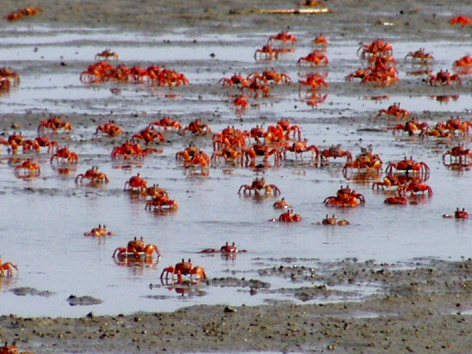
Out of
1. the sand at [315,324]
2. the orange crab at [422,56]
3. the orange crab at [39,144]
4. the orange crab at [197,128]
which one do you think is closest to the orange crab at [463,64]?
the orange crab at [422,56]

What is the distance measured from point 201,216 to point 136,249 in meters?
2.27

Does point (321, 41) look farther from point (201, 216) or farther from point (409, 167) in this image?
point (201, 216)

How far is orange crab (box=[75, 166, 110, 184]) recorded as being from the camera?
1582cm

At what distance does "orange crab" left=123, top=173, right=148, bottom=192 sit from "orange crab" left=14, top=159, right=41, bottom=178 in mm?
1573

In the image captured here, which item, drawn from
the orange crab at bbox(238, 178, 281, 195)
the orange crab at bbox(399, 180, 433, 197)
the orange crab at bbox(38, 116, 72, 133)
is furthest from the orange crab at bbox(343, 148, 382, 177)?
the orange crab at bbox(38, 116, 72, 133)

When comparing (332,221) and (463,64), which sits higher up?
(463,64)

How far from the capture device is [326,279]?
1116 cm

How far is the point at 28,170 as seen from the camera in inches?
659

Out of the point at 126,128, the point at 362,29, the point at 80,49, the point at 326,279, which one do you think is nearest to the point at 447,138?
the point at 126,128

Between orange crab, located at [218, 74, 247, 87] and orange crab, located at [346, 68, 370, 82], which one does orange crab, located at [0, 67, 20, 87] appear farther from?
orange crab, located at [346, 68, 370, 82]

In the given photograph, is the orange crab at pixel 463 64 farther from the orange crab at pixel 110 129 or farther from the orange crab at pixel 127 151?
the orange crab at pixel 127 151

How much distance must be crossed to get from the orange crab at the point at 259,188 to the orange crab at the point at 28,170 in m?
2.83

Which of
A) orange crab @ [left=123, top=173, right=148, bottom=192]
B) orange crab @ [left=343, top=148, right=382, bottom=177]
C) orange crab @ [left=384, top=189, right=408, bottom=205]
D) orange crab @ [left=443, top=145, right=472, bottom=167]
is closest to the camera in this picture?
orange crab @ [left=384, top=189, right=408, bottom=205]

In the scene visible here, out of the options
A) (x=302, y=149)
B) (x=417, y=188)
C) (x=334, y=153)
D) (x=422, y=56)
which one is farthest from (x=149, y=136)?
(x=422, y=56)
